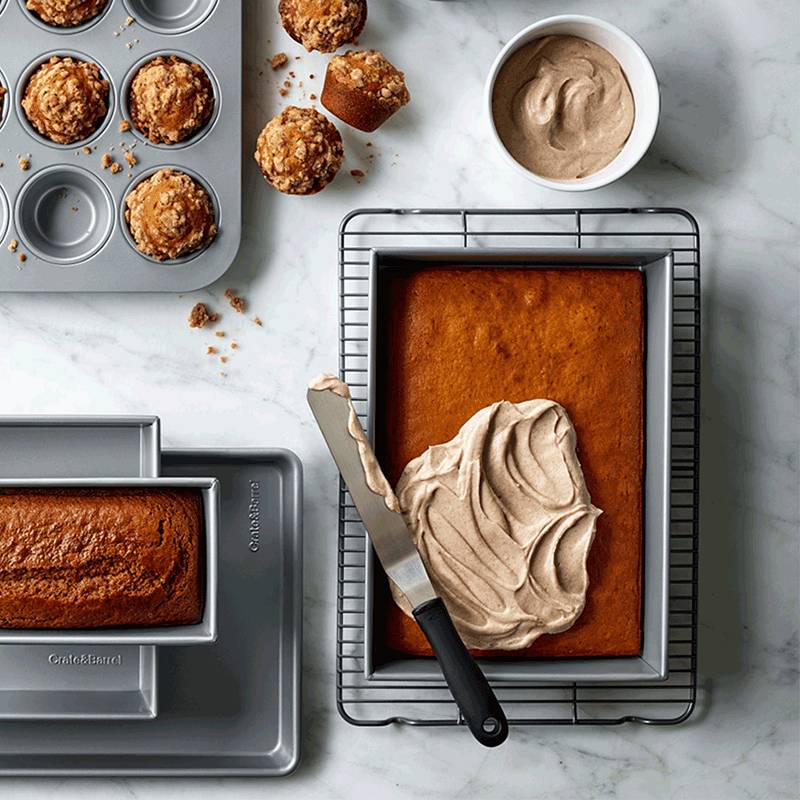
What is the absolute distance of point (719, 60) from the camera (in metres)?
1.87

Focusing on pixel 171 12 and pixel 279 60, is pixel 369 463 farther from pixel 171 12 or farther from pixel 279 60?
pixel 171 12

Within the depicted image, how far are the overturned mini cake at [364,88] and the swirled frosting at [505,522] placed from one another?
0.56 metres

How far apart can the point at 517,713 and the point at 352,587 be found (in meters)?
0.38

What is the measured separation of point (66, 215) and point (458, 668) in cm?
108

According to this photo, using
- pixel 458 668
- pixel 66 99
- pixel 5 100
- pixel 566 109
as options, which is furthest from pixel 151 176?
pixel 458 668

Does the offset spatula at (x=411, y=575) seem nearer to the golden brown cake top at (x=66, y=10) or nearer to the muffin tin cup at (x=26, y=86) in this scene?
the muffin tin cup at (x=26, y=86)

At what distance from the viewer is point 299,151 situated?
173 centimetres

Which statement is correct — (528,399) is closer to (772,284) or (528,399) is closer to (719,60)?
(772,284)

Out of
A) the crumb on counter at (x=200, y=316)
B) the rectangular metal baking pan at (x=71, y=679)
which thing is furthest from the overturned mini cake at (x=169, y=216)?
the rectangular metal baking pan at (x=71, y=679)

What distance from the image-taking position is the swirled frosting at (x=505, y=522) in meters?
1.65

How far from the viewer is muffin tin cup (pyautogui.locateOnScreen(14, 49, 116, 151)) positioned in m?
1.76

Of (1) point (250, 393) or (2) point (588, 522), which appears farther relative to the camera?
(1) point (250, 393)

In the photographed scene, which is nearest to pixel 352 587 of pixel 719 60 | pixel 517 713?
pixel 517 713

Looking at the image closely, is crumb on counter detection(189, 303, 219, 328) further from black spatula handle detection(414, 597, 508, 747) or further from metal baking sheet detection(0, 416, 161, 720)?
black spatula handle detection(414, 597, 508, 747)
